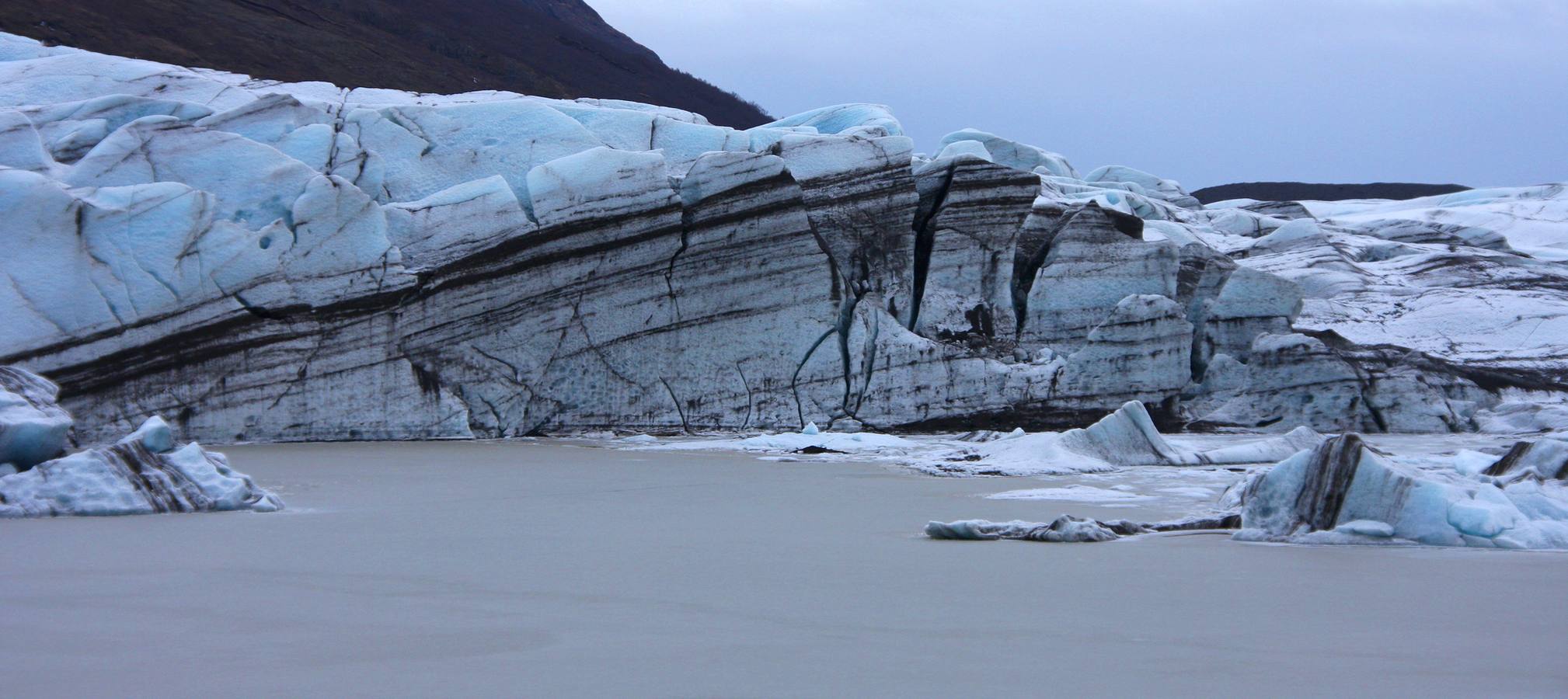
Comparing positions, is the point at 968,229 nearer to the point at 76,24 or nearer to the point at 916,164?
the point at 916,164

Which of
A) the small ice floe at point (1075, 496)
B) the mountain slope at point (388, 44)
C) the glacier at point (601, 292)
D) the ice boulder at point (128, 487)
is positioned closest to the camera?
the ice boulder at point (128, 487)

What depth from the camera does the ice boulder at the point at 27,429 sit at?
604 cm

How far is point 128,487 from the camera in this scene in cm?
554

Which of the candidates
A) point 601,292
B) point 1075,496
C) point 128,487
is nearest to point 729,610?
point 128,487

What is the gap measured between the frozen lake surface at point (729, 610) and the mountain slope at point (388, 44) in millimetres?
16644

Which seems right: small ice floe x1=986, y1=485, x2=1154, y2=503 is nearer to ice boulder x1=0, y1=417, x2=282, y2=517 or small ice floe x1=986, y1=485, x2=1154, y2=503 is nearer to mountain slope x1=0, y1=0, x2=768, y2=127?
ice boulder x1=0, y1=417, x2=282, y2=517

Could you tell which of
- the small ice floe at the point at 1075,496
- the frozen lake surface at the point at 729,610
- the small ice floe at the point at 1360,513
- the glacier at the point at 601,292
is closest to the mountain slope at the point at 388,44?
the glacier at the point at 601,292

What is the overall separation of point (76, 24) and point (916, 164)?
45.3ft

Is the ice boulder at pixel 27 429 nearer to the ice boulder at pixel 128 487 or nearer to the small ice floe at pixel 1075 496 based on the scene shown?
the ice boulder at pixel 128 487

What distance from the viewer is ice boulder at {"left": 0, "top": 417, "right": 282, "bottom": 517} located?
213 inches

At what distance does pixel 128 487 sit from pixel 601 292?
21.6 feet

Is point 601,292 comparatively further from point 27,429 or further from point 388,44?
point 388,44

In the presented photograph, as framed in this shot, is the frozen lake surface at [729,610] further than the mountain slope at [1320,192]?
No

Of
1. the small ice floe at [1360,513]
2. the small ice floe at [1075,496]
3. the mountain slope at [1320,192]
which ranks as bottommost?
the small ice floe at [1075,496]
